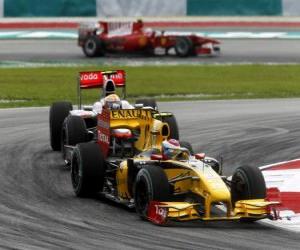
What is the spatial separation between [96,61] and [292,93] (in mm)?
8563

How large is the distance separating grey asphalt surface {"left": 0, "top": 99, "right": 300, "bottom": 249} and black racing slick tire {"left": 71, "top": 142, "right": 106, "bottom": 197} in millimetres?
146

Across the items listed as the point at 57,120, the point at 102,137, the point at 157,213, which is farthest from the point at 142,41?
the point at 157,213

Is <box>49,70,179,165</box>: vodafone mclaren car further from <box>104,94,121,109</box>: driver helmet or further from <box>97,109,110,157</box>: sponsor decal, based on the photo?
<box>97,109,110,157</box>: sponsor decal

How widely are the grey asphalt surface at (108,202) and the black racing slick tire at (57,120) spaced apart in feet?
0.59

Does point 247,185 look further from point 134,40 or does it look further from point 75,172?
point 134,40

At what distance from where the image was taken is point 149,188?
11.0 m

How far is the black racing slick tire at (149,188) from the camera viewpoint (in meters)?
11.0

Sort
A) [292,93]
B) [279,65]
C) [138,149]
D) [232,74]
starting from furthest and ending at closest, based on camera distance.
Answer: [279,65]
[232,74]
[292,93]
[138,149]

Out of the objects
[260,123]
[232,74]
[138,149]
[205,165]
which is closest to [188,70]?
[232,74]

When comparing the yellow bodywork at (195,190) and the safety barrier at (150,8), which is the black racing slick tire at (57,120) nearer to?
the yellow bodywork at (195,190)

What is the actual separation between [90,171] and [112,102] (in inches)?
104

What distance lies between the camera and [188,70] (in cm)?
3036

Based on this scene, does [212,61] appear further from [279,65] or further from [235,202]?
[235,202]

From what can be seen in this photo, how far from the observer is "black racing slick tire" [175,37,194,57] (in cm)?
3344
